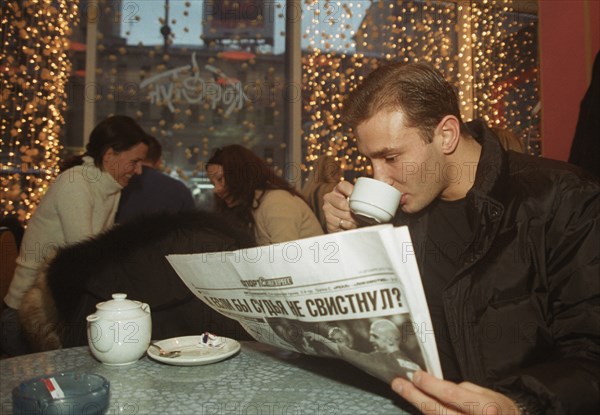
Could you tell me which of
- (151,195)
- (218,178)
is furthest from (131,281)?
(151,195)

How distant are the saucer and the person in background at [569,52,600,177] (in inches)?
58.0

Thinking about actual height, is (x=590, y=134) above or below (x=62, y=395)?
above

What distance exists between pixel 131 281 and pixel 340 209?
57 cm

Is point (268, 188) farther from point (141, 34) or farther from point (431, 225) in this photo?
point (141, 34)

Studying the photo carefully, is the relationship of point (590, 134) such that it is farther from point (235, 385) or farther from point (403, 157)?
point (235, 385)

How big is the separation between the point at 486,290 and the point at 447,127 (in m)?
0.43

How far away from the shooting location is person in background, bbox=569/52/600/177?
6.23 ft

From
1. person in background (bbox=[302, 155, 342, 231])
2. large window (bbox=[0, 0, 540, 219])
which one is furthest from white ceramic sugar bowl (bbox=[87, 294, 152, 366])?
large window (bbox=[0, 0, 540, 219])

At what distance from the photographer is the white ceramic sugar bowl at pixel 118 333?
989 millimetres

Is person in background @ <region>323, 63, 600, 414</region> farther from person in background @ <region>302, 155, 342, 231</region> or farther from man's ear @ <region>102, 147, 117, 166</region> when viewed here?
person in background @ <region>302, 155, 342, 231</region>

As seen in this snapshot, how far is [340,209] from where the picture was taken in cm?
130

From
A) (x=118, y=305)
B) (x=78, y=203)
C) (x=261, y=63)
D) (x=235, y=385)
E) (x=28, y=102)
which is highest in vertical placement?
(x=261, y=63)

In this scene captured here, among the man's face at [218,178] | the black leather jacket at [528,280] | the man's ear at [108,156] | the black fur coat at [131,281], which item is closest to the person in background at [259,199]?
the man's face at [218,178]

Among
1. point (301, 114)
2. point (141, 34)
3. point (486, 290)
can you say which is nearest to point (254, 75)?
point (301, 114)
